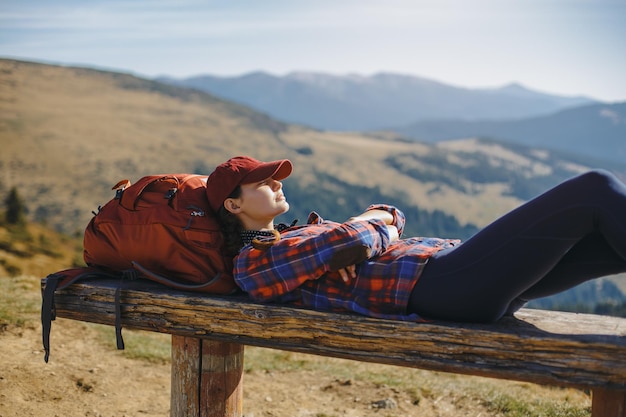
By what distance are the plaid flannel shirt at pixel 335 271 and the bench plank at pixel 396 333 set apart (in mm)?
146

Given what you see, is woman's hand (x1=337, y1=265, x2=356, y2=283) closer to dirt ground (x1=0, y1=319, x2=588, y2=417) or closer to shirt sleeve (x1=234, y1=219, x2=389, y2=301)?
shirt sleeve (x1=234, y1=219, x2=389, y2=301)

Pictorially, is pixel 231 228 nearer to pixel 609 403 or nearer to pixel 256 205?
pixel 256 205

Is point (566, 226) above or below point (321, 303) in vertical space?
above

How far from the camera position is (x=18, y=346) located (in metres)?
7.42

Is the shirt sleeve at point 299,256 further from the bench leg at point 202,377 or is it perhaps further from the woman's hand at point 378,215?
the bench leg at point 202,377

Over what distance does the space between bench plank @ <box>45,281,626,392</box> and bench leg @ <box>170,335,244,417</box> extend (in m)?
0.20

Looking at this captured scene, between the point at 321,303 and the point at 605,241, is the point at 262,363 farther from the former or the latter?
the point at 605,241

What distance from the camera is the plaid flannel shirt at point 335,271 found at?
13.1ft

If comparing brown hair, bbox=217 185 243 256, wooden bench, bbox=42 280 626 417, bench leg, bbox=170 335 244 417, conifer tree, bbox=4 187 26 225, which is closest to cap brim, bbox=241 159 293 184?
brown hair, bbox=217 185 243 256

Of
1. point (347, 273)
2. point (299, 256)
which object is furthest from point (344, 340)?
point (299, 256)

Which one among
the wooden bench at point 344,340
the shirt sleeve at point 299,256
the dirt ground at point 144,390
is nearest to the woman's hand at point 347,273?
the shirt sleeve at point 299,256

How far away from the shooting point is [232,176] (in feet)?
14.5

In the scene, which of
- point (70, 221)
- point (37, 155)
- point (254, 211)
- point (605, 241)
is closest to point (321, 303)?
point (254, 211)

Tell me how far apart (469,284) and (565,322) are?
2.34ft
